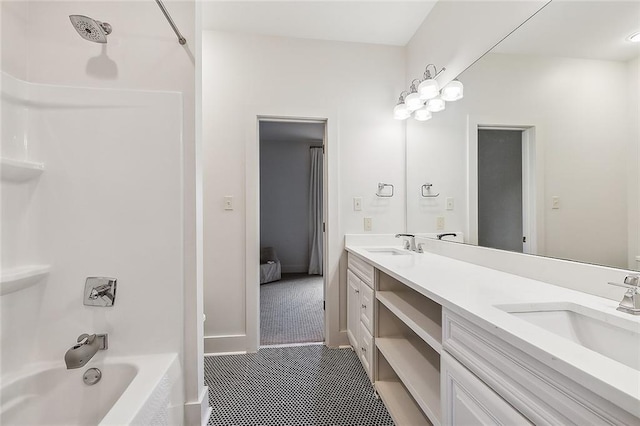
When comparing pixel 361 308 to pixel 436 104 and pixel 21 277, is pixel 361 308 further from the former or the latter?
pixel 21 277

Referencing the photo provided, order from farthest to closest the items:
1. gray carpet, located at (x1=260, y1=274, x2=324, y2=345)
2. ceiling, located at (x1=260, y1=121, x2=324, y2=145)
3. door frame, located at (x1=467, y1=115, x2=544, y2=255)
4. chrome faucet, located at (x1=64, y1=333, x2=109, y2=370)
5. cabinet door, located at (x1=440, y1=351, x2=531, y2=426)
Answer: ceiling, located at (x1=260, y1=121, x2=324, y2=145) < gray carpet, located at (x1=260, y1=274, x2=324, y2=345) < door frame, located at (x1=467, y1=115, x2=544, y2=255) < chrome faucet, located at (x1=64, y1=333, x2=109, y2=370) < cabinet door, located at (x1=440, y1=351, x2=531, y2=426)

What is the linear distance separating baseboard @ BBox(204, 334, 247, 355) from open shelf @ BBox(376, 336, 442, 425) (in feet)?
3.78

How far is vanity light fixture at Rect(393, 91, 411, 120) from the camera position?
2.17 meters

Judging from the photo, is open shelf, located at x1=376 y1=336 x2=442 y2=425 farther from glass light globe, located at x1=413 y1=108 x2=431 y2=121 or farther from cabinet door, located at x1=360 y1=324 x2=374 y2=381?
glass light globe, located at x1=413 y1=108 x2=431 y2=121

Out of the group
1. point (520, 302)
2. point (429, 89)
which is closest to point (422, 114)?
point (429, 89)

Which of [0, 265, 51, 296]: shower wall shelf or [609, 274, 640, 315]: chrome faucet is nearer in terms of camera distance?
[609, 274, 640, 315]: chrome faucet

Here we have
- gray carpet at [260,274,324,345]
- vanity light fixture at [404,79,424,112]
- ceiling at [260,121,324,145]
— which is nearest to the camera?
vanity light fixture at [404,79,424,112]

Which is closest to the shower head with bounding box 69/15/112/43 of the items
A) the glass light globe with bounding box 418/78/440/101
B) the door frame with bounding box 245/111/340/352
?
the door frame with bounding box 245/111/340/352

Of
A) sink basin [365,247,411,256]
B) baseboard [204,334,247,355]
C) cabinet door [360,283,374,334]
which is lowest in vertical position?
baseboard [204,334,247,355]

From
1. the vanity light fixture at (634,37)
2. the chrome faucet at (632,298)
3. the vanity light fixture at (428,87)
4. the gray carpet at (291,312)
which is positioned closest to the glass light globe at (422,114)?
the vanity light fixture at (428,87)

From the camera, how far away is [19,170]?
1159 mm

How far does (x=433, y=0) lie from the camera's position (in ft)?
6.28

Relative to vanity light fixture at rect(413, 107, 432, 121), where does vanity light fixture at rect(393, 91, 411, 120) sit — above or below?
above

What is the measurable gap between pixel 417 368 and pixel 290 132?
152 inches
